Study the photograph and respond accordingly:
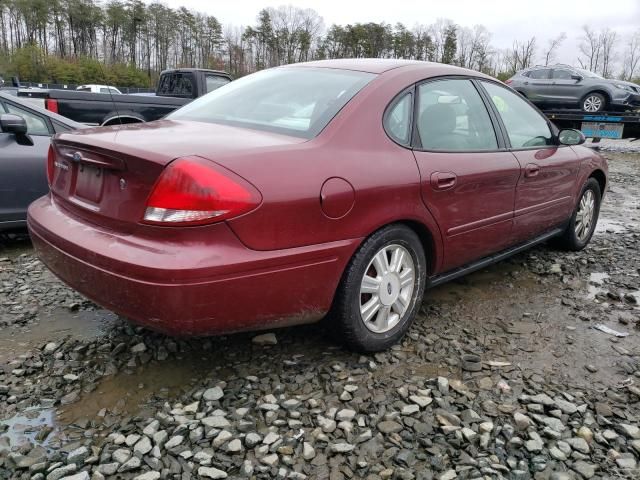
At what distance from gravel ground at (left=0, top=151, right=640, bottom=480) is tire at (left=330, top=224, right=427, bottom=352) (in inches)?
5.3

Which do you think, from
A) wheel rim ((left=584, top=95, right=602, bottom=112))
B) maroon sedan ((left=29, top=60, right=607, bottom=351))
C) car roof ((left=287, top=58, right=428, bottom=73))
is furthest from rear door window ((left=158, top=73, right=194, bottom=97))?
wheel rim ((left=584, top=95, right=602, bottom=112))

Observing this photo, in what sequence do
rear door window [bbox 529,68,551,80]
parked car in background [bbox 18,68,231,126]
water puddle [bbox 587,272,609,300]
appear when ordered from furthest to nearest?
rear door window [bbox 529,68,551,80] → parked car in background [bbox 18,68,231,126] → water puddle [bbox 587,272,609,300]

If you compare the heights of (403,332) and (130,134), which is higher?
(130,134)

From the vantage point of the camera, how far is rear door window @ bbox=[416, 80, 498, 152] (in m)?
2.97

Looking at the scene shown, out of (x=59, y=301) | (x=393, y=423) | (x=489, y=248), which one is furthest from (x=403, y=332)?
(x=59, y=301)

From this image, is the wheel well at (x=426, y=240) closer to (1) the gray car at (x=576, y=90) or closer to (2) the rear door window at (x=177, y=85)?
(2) the rear door window at (x=177, y=85)

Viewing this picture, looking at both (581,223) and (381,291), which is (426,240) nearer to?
(381,291)

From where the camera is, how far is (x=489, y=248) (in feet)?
11.3

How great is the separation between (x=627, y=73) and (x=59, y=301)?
62.1m

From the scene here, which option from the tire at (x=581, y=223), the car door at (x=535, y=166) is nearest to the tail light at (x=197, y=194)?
the car door at (x=535, y=166)

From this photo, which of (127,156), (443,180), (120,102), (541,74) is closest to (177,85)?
(120,102)

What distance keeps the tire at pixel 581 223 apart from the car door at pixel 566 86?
1081 cm

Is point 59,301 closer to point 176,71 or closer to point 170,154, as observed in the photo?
point 170,154

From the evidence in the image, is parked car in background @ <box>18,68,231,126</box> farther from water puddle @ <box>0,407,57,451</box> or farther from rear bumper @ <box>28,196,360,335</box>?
water puddle @ <box>0,407,57,451</box>
